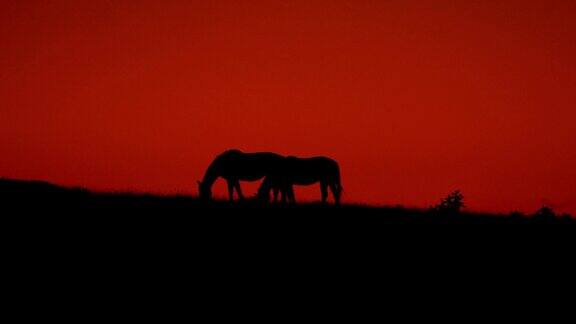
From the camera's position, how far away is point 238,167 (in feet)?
90.9

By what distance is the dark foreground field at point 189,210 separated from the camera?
746 inches

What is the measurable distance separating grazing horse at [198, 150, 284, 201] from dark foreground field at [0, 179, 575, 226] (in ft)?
10.3

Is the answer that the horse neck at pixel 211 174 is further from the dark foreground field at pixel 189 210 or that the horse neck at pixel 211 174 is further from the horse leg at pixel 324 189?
the horse leg at pixel 324 189

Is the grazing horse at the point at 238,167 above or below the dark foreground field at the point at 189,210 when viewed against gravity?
above

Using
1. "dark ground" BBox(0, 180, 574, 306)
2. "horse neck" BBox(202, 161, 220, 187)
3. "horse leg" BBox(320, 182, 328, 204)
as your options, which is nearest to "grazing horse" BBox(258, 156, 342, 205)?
"horse leg" BBox(320, 182, 328, 204)

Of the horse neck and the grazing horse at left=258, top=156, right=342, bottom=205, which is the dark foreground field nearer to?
the horse neck

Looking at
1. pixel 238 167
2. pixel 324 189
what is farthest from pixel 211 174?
pixel 324 189

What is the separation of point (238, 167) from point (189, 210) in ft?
25.8

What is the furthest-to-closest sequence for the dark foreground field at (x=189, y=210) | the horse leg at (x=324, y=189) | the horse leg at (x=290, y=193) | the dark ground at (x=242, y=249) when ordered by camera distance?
the horse leg at (x=324, y=189) < the horse leg at (x=290, y=193) < the dark foreground field at (x=189, y=210) < the dark ground at (x=242, y=249)

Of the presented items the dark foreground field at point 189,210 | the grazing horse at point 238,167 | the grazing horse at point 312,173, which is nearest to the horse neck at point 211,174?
the grazing horse at point 238,167

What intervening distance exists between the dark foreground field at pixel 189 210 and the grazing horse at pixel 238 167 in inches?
123

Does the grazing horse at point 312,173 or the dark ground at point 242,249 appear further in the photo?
the grazing horse at point 312,173

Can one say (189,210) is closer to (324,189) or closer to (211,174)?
(211,174)

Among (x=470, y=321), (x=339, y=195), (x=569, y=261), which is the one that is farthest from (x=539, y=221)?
(x=470, y=321)
